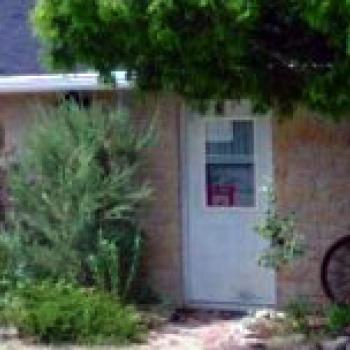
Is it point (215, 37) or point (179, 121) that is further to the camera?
point (179, 121)

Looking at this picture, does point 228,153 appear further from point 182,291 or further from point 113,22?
point 113,22

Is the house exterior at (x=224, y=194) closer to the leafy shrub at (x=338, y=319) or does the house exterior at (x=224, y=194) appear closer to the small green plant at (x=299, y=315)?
the small green plant at (x=299, y=315)

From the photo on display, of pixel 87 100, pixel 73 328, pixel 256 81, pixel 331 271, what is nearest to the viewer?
pixel 256 81

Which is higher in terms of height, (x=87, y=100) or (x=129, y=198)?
(x=87, y=100)

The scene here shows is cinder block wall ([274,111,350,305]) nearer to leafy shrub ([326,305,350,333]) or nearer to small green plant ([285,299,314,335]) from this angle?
small green plant ([285,299,314,335])

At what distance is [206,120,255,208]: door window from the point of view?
13672 millimetres

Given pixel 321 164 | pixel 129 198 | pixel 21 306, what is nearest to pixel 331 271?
pixel 321 164

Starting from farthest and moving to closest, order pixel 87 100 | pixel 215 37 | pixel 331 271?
pixel 87 100 < pixel 331 271 < pixel 215 37

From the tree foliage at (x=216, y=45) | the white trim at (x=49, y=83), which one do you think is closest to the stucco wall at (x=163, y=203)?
the white trim at (x=49, y=83)

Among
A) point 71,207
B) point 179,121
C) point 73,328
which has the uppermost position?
point 179,121

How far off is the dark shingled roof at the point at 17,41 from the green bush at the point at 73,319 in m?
3.25

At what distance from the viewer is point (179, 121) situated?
13.9m

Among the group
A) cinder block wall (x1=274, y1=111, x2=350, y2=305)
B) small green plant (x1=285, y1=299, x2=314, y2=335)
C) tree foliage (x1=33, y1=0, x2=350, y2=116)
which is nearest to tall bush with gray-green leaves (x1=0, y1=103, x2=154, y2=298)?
cinder block wall (x1=274, y1=111, x2=350, y2=305)

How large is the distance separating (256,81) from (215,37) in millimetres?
822
